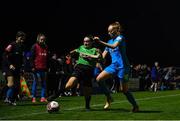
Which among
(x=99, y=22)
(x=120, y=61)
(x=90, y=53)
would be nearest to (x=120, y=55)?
(x=120, y=61)

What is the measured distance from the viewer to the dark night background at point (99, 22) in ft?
81.9

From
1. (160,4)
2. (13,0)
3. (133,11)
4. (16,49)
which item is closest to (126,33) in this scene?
(133,11)

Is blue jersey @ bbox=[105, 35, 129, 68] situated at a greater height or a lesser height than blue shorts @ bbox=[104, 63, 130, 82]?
greater

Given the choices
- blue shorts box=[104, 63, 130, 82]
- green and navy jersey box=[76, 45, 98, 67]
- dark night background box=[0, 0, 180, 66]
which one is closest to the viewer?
blue shorts box=[104, 63, 130, 82]

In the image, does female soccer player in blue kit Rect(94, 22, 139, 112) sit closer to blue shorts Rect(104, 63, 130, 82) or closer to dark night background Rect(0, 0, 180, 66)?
blue shorts Rect(104, 63, 130, 82)

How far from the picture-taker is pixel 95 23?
100 feet

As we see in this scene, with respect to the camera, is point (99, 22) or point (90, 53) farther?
point (99, 22)

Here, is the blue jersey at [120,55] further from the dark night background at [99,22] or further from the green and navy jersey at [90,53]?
the dark night background at [99,22]

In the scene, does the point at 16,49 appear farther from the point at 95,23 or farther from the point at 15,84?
the point at 95,23

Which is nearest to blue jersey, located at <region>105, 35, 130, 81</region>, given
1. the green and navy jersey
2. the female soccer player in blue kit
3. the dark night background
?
the female soccer player in blue kit

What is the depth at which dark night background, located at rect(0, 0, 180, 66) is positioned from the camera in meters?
25.0

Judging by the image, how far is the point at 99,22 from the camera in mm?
30812

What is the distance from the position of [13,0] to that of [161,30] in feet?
47.5

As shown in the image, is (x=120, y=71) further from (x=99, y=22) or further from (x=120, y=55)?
(x=99, y=22)
